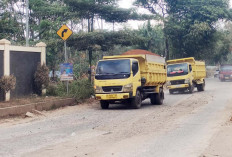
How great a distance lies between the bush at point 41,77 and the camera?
17500 millimetres

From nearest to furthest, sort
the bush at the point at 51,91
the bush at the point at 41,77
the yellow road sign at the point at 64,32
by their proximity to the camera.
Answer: the yellow road sign at the point at 64,32 < the bush at the point at 41,77 < the bush at the point at 51,91

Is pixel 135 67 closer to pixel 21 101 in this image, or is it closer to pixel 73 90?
pixel 73 90

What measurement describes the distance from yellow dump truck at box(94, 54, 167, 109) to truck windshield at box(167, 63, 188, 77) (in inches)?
323

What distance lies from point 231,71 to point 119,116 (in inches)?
1270

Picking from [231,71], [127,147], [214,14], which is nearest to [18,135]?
[127,147]

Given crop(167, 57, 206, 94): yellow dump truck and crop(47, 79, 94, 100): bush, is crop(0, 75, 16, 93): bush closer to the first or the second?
crop(47, 79, 94, 100): bush

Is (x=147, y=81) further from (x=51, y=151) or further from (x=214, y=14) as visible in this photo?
(x=214, y=14)

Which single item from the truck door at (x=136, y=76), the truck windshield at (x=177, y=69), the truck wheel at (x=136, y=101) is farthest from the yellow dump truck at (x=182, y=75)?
the truck wheel at (x=136, y=101)

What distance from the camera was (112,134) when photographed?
9562 millimetres

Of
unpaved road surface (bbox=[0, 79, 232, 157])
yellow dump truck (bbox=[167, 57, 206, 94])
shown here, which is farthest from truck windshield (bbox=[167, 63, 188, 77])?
unpaved road surface (bbox=[0, 79, 232, 157])

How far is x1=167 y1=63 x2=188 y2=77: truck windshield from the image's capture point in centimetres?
2539

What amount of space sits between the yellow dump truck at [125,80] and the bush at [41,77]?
308cm

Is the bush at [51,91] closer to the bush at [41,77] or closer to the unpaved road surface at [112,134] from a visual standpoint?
the bush at [41,77]

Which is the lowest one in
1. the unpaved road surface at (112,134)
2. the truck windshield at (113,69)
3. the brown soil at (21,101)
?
the unpaved road surface at (112,134)
